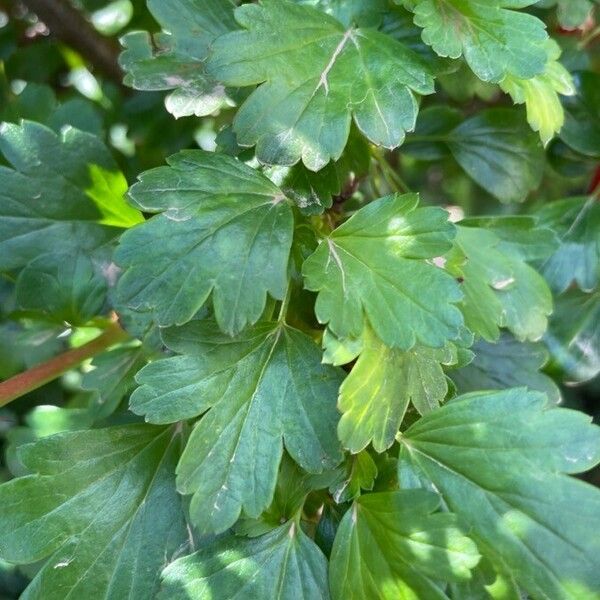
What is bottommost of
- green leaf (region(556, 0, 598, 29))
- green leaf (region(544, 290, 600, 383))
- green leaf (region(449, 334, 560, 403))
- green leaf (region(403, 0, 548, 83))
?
green leaf (region(544, 290, 600, 383))

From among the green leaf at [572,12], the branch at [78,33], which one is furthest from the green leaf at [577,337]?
the branch at [78,33]

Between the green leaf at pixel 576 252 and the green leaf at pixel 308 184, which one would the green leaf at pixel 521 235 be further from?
the green leaf at pixel 308 184

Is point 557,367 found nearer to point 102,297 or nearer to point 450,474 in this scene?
point 450,474

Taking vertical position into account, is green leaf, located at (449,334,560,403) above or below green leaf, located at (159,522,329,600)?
below

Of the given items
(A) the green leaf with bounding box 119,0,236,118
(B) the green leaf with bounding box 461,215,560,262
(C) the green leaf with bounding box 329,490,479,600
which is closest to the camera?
(C) the green leaf with bounding box 329,490,479,600

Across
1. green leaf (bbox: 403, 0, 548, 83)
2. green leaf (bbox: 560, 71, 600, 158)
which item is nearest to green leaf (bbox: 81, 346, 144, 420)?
green leaf (bbox: 403, 0, 548, 83)

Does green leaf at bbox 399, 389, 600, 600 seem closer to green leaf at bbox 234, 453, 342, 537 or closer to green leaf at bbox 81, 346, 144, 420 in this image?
green leaf at bbox 234, 453, 342, 537

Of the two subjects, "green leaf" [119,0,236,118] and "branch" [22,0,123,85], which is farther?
Answer: "branch" [22,0,123,85]

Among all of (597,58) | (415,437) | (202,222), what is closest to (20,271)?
(202,222)
